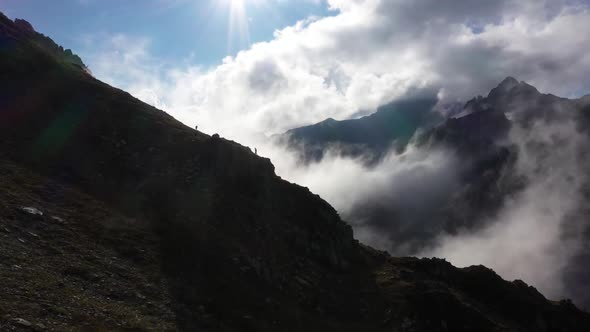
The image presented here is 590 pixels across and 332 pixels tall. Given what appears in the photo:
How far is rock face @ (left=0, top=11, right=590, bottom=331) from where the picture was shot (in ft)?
131

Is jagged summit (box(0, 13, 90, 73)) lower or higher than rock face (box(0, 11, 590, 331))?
higher

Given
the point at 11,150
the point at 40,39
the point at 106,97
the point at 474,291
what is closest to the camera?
the point at 11,150

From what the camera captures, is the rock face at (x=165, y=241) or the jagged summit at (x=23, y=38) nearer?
the rock face at (x=165, y=241)

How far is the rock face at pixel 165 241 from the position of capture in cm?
4003

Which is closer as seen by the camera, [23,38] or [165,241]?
[165,241]

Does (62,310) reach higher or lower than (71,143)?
lower

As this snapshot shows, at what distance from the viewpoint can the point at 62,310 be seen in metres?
32.8

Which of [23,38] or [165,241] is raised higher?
[23,38]

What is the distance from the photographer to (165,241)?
186 ft

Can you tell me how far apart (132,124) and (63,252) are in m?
46.1

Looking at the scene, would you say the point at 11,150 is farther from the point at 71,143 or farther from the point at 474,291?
the point at 474,291

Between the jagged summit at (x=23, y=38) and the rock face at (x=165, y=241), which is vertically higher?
the jagged summit at (x=23, y=38)

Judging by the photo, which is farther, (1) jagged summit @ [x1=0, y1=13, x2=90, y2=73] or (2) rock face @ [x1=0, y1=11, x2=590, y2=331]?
(1) jagged summit @ [x1=0, y1=13, x2=90, y2=73]

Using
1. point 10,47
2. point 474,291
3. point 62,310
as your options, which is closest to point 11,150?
point 62,310
